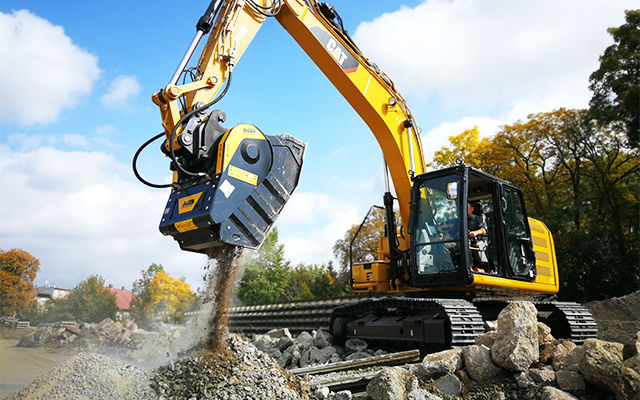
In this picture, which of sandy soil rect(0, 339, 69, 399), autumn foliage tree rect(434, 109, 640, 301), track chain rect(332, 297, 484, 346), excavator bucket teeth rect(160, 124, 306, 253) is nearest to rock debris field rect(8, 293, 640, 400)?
sandy soil rect(0, 339, 69, 399)

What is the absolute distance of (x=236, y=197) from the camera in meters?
3.97

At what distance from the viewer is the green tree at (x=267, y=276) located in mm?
28969

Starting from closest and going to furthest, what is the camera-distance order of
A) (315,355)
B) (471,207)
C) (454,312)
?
(454,312)
(315,355)
(471,207)

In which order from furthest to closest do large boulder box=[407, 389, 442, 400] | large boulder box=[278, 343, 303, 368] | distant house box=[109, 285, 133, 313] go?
distant house box=[109, 285, 133, 313] → large boulder box=[278, 343, 303, 368] → large boulder box=[407, 389, 442, 400]

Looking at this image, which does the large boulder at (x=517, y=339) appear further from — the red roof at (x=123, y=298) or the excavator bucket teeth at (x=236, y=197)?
the red roof at (x=123, y=298)

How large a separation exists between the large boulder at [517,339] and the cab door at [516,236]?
5.84 feet

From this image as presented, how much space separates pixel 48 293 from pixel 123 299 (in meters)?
2.88

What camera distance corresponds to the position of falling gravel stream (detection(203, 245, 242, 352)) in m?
3.86

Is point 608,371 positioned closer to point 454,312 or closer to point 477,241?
point 454,312

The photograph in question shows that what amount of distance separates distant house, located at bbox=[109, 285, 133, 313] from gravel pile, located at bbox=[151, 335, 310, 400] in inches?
210

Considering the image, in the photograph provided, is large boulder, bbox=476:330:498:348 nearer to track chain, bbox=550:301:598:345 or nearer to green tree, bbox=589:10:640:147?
track chain, bbox=550:301:598:345

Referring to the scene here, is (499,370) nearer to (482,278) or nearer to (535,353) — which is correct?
(535,353)

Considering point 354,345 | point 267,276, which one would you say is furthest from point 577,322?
point 267,276

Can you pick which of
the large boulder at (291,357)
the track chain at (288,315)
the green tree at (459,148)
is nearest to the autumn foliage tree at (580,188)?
the green tree at (459,148)
